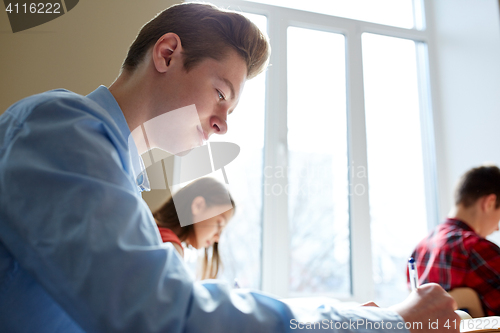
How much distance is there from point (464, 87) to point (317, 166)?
0.97 meters

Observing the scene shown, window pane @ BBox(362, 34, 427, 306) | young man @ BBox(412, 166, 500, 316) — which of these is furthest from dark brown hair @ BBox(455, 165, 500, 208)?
window pane @ BBox(362, 34, 427, 306)

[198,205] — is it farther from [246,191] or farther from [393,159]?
[393,159]

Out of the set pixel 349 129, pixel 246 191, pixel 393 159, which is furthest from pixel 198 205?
pixel 393 159

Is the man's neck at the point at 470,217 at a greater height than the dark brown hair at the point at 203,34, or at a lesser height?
lesser

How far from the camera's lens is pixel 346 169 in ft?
6.71

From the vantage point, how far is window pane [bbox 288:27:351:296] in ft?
6.26

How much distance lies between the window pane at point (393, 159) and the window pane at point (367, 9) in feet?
0.38

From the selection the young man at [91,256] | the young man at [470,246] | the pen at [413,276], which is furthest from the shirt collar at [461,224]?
the young man at [91,256]

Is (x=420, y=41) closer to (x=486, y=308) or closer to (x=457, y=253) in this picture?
(x=457, y=253)

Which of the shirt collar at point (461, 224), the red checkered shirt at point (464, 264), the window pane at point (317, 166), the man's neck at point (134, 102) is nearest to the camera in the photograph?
the man's neck at point (134, 102)

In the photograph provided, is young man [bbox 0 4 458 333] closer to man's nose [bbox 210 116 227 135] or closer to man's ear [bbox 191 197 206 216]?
man's nose [bbox 210 116 227 135]

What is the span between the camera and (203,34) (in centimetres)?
63

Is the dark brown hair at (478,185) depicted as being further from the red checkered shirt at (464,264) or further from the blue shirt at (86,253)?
the blue shirt at (86,253)

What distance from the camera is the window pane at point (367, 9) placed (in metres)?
2.20
